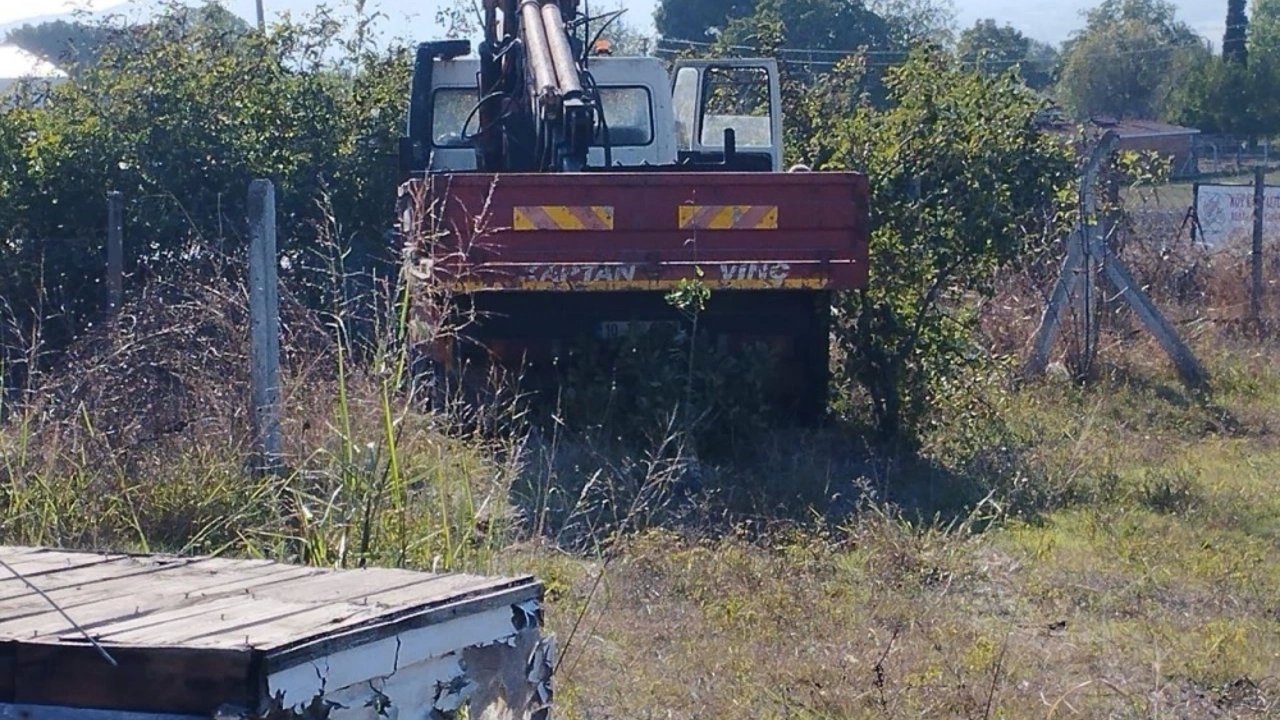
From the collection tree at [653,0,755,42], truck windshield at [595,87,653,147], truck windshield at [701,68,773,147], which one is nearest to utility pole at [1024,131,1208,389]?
truck windshield at [701,68,773,147]

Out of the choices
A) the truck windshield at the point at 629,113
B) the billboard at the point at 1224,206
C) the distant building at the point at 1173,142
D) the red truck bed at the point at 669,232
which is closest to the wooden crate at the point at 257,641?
the red truck bed at the point at 669,232

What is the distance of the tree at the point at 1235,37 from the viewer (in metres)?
46.3

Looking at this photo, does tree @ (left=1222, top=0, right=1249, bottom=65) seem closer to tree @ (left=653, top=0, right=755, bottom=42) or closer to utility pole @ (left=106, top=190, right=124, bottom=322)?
tree @ (left=653, top=0, right=755, bottom=42)

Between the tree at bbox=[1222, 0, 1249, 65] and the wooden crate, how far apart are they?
46491 millimetres

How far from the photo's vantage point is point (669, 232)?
8.41m

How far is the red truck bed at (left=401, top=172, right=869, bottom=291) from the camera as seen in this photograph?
27.2ft

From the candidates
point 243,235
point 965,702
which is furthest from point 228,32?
point 965,702

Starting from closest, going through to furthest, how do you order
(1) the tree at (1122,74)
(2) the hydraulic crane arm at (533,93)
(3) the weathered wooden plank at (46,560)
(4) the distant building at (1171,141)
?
(3) the weathered wooden plank at (46,560)
(2) the hydraulic crane arm at (533,93)
(4) the distant building at (1171,141)
(1) the tree at (1122,74)

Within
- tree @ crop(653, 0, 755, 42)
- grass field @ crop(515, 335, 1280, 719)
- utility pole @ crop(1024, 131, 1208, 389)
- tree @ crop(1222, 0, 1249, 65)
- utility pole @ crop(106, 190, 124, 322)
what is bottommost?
grass field @ crop(515, 335, 1280, 719)

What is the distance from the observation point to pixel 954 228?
31.3 ft

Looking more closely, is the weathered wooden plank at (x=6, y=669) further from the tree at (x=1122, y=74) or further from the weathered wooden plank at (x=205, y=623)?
the tree at (x=1122, y=74)

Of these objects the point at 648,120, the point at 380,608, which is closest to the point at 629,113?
the point at 648,120

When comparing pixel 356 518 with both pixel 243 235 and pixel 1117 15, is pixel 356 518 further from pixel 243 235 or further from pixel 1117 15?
pixel 1117 15

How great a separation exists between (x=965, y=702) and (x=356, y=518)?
2.04 meters
